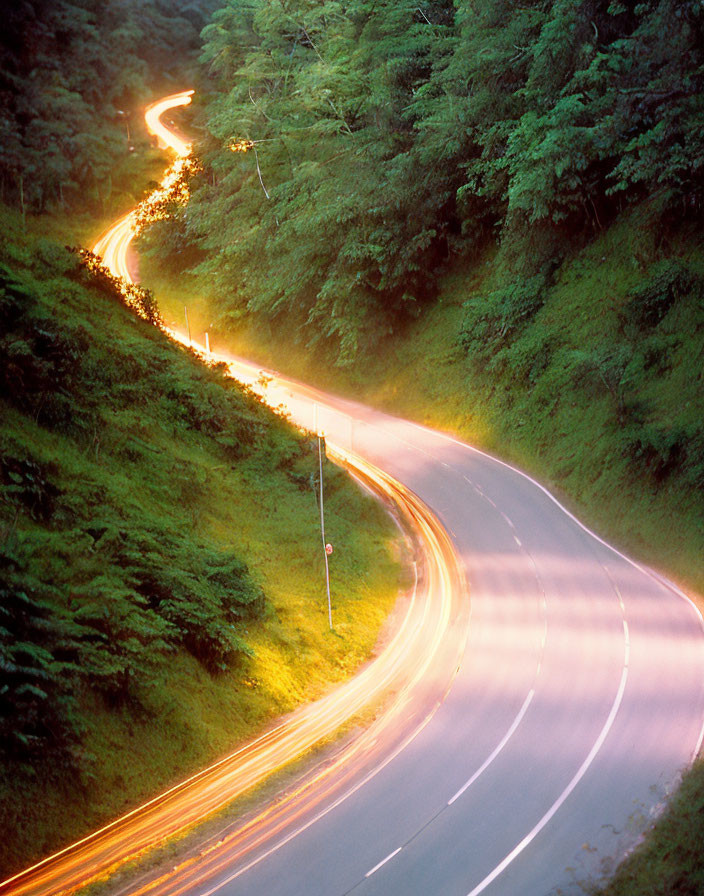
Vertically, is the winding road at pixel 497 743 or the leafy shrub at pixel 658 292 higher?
the leafy shrub at pixel 658 292

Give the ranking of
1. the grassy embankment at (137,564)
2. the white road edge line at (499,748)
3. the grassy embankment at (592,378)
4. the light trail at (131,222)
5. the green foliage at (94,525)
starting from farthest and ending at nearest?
the light trail at (131,222), the grassy embankment at (592,378), the white road edge line at (499,748), the green foliage at (94,525), the grassy embankment at (137,564)

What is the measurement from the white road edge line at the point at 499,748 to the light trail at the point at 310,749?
6.97 ft

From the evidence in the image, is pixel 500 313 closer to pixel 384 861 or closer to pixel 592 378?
pixel 592 378

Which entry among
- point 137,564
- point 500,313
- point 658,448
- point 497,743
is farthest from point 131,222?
point 497,743

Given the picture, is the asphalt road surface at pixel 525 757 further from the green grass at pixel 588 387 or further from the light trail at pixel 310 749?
the green grass at pixel 588 387

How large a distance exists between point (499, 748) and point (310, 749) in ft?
14.9

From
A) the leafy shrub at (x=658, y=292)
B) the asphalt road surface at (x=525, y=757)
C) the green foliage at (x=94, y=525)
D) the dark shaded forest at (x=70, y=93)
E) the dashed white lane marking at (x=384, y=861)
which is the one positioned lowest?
the dashed white lane marking at (x=384, y=861)

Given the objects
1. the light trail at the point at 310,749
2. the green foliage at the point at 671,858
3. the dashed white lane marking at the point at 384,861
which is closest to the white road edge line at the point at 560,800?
the dashed white lane marking at the point at 384,861

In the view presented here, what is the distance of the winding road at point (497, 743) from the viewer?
55.4 feet

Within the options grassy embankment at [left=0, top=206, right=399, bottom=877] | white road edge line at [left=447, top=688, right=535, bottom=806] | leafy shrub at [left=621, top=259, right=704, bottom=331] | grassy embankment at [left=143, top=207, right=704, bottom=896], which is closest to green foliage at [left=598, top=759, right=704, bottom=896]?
white road edge line at [left=447, top=688, right=535, bottom=806]

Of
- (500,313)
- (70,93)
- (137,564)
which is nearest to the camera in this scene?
(137,564)

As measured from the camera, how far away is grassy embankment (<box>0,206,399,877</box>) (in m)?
18.0

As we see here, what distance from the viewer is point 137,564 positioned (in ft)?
75.9

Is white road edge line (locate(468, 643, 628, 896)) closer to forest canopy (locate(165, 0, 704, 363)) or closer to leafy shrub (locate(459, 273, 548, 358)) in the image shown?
forest canopy (locate(165, 0, 704, 363))
